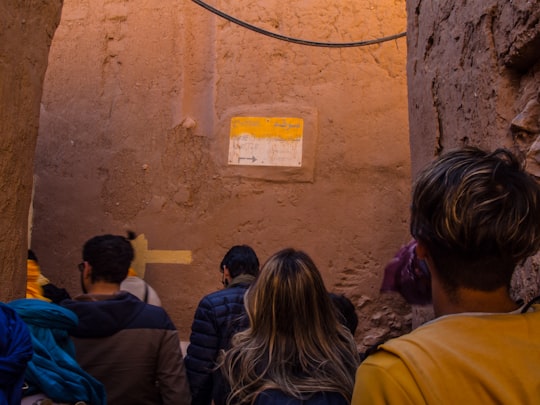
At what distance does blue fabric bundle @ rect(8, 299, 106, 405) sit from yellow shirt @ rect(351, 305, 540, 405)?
4.30ft

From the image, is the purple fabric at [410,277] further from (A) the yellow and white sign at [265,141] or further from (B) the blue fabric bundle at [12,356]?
(A) the yellow and white sign at [265,141]

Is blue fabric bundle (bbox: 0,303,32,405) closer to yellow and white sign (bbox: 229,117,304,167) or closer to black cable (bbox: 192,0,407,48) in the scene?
yellow and white sign (bbox: 229,117,304,167)

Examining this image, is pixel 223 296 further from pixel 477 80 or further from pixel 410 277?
pixel 477 80

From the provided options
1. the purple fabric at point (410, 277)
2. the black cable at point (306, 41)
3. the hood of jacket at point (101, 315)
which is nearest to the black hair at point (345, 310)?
the purple fabric at point (410, 277)

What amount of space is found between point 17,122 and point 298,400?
2121 mm

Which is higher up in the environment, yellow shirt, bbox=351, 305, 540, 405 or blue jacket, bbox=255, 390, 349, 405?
yellow shirt, bbox=351, 305, 540, 405

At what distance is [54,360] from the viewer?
2.24 metres

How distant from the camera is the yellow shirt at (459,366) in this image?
112cm

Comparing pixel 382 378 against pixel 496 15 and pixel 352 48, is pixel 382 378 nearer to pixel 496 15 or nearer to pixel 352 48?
pixel 496 15

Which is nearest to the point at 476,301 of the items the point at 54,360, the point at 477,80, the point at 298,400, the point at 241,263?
the point at 298,400

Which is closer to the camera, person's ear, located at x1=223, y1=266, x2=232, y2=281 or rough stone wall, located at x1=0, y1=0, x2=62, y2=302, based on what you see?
rough stone wall, located at x1=0, y1=0, x2=62, y2=302

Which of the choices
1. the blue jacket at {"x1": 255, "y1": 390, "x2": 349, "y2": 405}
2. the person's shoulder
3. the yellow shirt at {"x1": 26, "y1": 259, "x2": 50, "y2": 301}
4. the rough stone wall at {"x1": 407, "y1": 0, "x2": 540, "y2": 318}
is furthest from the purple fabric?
the yellow shirt at {"x1": 26, "y1": 259, "x2": 50, "y2": 301}

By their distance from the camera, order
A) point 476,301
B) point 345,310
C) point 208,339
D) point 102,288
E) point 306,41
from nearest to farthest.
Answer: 1. point 476,301
2. point 102,288
3. point 208,339
4. point 345,310
5. point 306,41

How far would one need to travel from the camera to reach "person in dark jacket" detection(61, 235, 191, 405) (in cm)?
269
